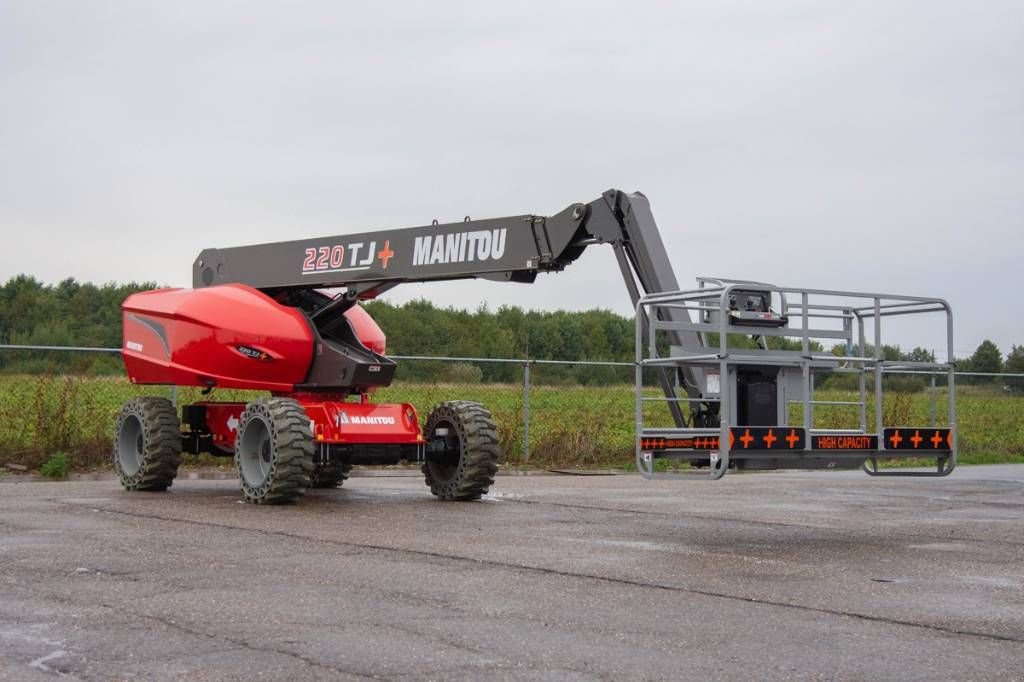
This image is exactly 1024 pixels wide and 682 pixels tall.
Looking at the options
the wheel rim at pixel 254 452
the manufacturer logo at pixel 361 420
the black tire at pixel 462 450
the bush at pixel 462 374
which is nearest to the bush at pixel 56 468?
the wheel rim at pixel 254 452

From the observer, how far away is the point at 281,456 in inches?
508

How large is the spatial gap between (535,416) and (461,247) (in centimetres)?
966

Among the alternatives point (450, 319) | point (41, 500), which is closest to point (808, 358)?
point (41, 500)

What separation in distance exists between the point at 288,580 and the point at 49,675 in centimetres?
259

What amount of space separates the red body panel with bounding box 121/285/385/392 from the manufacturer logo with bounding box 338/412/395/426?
4.05 ft

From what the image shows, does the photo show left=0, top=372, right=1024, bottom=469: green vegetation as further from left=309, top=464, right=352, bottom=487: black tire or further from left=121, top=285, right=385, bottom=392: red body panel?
left=309, top=464, right=352, bottom=487: black tire

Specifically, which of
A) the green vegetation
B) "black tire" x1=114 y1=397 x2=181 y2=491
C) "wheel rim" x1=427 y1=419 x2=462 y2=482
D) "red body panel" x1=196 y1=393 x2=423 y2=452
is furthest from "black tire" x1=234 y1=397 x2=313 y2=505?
the green vegetation

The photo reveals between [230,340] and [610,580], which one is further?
[230,340]

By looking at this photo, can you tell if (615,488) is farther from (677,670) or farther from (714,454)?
(677,670)

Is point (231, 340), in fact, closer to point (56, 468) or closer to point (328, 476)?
point (328, 476)

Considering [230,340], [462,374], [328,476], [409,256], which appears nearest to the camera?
[409,256]

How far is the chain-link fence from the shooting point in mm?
18438

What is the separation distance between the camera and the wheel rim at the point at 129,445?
15.4 meters

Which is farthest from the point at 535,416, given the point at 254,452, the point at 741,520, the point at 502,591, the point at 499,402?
the point at 502,591
